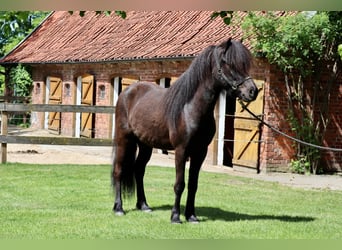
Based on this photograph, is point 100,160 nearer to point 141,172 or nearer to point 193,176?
point 141,172

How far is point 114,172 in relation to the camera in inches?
295

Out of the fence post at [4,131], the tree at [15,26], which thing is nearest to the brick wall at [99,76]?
the tree at [15,26]

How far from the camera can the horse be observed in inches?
246

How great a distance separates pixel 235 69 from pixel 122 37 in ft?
46.1

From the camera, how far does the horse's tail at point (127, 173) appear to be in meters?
7.47

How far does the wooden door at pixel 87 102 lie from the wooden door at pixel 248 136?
7412 mm

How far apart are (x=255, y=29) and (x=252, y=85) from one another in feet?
22.7

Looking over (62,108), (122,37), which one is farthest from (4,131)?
(122,37)

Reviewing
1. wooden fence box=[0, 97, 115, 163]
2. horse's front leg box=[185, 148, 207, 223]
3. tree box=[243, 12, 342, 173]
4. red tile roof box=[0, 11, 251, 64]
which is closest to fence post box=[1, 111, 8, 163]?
wooden fence box=[0, 97, 115, 163]

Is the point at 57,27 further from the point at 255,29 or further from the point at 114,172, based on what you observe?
the point at 114,172

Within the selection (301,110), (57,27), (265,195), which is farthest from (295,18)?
(57,27)

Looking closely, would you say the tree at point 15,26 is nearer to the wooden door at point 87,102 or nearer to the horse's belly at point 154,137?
the horse's belly at point 154,137

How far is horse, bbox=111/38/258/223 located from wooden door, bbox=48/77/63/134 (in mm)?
15919

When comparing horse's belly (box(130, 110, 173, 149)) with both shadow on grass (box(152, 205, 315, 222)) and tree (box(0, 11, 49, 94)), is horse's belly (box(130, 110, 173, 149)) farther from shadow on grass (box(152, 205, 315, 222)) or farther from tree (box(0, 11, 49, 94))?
tree (box(0, 11, 49, 94))
